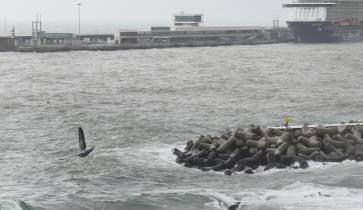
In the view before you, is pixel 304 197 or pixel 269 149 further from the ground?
pixel 269 149

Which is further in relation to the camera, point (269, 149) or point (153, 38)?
point (153, 38)

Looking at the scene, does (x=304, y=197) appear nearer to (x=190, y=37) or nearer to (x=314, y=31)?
(x=190, y=37)

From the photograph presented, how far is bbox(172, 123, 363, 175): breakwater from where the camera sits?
73.1ft

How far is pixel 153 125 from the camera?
31.2 m

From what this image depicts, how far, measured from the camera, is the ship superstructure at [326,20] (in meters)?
119

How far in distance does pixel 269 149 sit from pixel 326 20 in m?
105

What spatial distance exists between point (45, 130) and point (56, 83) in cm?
2194

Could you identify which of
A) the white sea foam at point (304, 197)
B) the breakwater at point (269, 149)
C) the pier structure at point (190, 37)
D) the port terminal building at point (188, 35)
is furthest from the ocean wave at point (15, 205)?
the port terminal building at point (188, 35)

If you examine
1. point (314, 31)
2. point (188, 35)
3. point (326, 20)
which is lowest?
point (188, 35)

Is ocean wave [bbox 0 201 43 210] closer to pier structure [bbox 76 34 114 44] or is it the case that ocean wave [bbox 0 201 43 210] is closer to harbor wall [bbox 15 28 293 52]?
harbor wall [bbox 15 28 293 52]

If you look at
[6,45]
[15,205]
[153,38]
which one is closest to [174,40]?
[153,38]

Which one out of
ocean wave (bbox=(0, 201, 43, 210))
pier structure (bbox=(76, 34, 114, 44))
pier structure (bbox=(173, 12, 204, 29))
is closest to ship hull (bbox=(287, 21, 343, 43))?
pier structure (bbox=(173, 12, 204, 29))

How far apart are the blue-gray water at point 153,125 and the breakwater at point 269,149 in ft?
1.74

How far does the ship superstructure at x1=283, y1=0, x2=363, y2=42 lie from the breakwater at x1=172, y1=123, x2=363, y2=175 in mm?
96123
